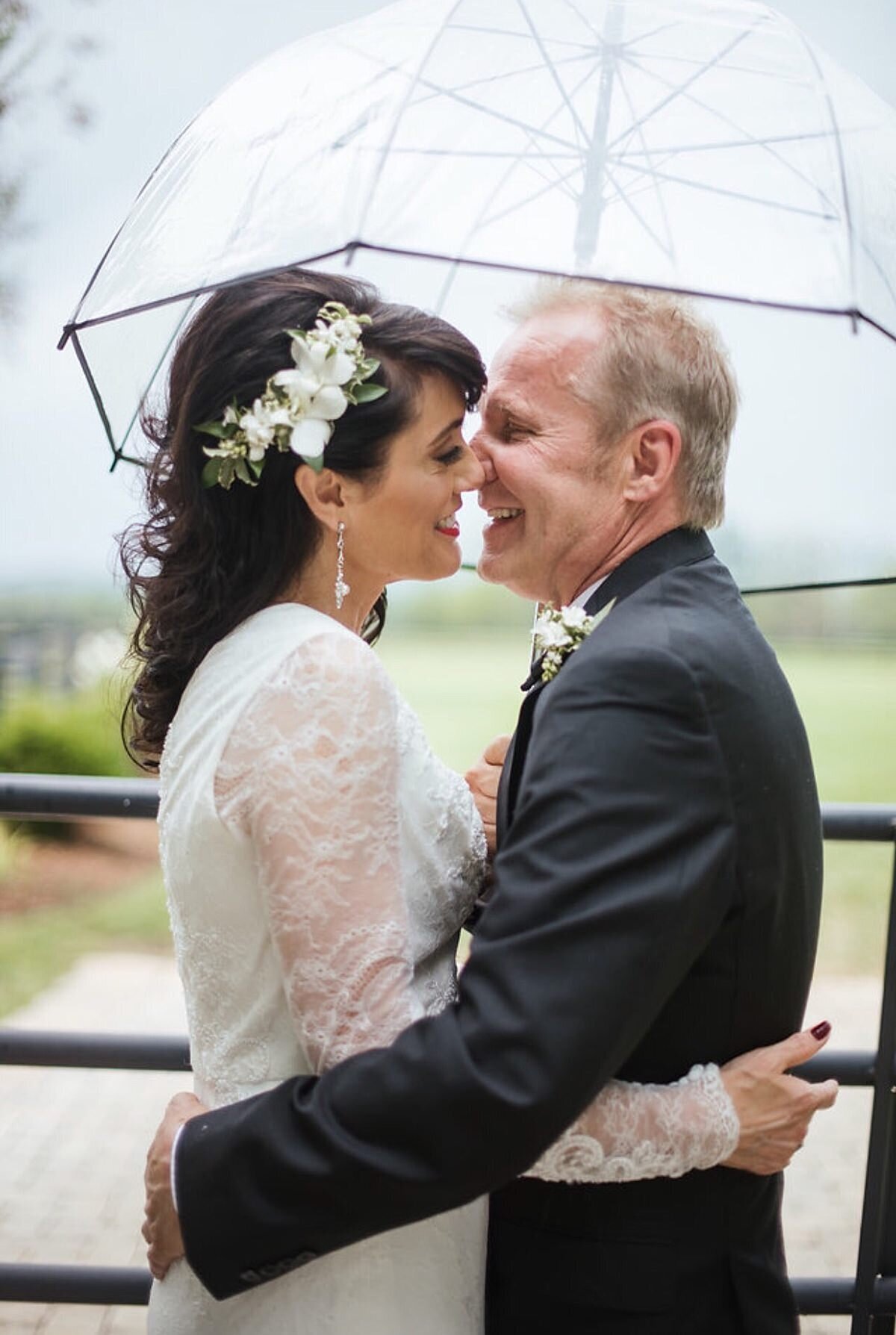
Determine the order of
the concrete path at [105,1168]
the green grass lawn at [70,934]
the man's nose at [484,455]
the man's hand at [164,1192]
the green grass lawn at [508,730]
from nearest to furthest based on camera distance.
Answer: the man's hand at [164,1192] → the man's nose at [484,455] → the concrete path at [105,1168] → the green grass lawn at [70,934] → the green grass lawn at [508,730]

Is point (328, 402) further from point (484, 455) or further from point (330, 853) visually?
point (330, 853)

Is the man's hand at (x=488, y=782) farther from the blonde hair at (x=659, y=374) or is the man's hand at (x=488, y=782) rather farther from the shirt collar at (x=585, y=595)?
the blonde hair at (x=659, y=374)

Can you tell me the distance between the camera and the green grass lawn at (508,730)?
12320 millimetres

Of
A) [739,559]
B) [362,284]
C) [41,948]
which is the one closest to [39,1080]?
[41,948]

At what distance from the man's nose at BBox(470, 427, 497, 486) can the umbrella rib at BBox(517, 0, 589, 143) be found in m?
0.53

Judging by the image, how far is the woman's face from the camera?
1919 millimetres

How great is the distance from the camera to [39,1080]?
7777 millimetres

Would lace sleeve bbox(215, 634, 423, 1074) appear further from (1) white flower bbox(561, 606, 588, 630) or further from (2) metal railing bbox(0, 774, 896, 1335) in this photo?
(2) metal railing bbox(0, 774, 896, 1335)

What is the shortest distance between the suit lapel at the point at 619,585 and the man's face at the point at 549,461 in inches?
3.7

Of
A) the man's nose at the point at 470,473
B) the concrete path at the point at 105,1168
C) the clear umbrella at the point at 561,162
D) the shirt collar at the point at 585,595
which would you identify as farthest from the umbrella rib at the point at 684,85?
the concrete path at the point at 105,1168

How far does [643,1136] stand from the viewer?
1.65 metres

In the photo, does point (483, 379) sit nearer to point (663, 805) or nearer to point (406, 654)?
point (663, 805)

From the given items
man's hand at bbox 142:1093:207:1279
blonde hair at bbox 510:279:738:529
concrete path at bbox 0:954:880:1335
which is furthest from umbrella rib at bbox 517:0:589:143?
concrete path at bbox 0:954:880:1335

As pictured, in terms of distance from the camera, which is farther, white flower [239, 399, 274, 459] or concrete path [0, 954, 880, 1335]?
concrete path [0, 954, 880, 1335]
